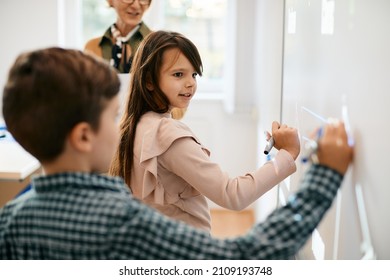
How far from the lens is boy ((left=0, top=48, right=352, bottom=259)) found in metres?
0.76

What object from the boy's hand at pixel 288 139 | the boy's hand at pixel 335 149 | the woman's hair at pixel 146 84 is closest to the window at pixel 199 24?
the woman's hair at pixel 146 84

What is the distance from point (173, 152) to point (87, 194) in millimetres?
467

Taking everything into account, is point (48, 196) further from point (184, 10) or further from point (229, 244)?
point (184, 10)

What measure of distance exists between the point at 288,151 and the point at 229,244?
48 centimetres

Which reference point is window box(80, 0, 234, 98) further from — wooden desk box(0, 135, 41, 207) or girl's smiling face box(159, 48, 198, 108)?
girl's smiling face box(159, 48, 198, 108)

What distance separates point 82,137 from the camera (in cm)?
79

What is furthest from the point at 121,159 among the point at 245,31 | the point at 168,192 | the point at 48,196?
the point at 245,31

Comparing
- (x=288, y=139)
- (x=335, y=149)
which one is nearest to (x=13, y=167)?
(x=288, y=139)

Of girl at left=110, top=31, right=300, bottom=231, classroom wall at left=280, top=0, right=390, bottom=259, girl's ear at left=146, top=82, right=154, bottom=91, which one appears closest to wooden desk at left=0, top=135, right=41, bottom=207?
girl at left=110, top=31, right=300, bottom=231

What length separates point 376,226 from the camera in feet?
3.05

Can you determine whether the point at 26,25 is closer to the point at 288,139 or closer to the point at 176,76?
the point at 176,76

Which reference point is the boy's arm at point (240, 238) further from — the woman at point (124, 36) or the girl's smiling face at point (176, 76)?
the woman at point (124, 36)

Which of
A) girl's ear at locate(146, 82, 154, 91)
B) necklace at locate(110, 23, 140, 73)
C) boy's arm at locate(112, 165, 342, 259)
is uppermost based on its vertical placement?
necklace at locate(110, 23, 140, 73)

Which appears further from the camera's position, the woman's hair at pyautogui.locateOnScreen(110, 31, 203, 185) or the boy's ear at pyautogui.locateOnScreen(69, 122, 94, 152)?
the woman's hair at pyautogui.locateOnScreen(110, 31, 203, 185)
